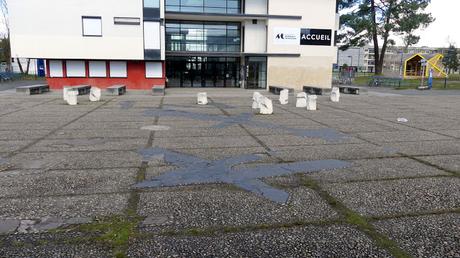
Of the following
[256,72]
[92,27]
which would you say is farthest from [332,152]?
[256,72]

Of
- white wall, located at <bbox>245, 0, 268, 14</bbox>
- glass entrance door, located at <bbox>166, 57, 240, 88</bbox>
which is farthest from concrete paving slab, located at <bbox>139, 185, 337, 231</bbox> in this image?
glass entrance door, located at <bbox>166, 57, 240, 88</bbox>

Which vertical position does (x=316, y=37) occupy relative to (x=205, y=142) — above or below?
above

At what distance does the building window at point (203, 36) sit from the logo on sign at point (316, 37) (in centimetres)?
567

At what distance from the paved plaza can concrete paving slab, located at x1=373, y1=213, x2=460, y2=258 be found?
1cm

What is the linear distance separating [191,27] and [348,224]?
29.6 metres

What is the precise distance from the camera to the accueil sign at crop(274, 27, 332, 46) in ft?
103

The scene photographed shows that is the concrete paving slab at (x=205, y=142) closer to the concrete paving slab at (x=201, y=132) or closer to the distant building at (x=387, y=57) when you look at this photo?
the concrete paving slab at (x=201, y=132)

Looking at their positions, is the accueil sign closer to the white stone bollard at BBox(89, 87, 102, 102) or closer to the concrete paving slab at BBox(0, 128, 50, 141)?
the white stone bollard at BBox(89, 87, 102, 102)

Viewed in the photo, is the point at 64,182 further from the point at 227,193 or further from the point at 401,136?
the point at 401,136

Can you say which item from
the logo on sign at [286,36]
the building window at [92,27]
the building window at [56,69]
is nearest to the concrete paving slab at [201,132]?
the building window at [92,27]

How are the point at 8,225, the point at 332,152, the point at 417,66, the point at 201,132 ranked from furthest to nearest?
1. the point at 417,66
2. the point at 201,132
3. the point at 332,152
4. the point at 8,225

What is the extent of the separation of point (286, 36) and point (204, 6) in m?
7.38

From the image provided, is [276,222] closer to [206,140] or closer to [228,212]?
[228,212]

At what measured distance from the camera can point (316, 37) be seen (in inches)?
1275
